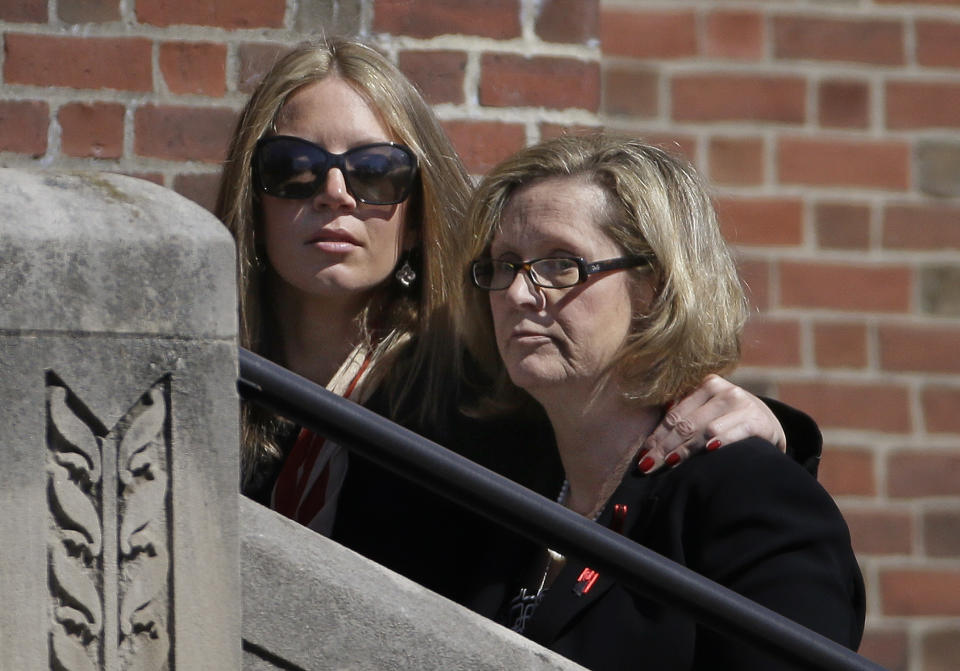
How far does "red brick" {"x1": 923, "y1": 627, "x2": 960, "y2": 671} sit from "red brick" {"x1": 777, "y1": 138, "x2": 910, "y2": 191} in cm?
110

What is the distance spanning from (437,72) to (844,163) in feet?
3.47

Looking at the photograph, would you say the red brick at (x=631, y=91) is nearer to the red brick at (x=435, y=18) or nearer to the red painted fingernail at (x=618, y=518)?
the red brick at (x=435, y=18)


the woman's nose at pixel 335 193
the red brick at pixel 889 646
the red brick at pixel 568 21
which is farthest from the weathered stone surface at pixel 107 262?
the red brick at pixel 889 646

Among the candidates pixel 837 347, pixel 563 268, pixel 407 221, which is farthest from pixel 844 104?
pixel 563 268

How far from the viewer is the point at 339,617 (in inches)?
65.0

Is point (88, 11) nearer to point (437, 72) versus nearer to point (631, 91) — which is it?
point (437, 72)

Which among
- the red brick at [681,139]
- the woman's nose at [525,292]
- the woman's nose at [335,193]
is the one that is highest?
the red brick at [681,139]

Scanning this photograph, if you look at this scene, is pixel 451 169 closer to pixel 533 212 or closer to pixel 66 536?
pixel 533 212

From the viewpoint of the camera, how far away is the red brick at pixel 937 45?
347 cm

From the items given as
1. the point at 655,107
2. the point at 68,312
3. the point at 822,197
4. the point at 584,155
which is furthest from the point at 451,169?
the point at 68,312

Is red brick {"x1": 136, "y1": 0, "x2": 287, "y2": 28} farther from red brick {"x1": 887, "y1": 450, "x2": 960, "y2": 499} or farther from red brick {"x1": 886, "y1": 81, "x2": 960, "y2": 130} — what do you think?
red brick {"x1": 887, "y1": 450, "x2": 960, "y2": 499}

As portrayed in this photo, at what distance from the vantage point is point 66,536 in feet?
4.91

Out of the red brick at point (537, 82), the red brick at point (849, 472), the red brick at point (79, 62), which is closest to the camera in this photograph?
the red brick at point (79, 62)

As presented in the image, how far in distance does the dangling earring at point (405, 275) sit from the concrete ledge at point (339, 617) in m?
1.09
